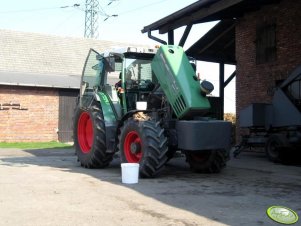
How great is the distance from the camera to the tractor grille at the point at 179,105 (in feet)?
29.1

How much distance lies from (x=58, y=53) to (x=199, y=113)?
18.8 meters

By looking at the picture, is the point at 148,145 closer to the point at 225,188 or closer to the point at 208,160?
the point at 225,188

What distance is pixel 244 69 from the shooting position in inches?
633

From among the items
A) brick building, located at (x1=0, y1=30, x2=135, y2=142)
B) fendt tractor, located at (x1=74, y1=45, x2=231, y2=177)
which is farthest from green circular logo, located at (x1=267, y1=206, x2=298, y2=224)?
brick building, located at (x1=0, y1=30, x2=135, y2=142)

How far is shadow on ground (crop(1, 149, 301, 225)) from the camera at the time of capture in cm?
603

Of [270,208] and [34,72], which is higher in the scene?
[34,72]

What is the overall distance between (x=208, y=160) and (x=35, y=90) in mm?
14396

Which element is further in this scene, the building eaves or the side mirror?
the building eaves

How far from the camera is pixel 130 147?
935cm

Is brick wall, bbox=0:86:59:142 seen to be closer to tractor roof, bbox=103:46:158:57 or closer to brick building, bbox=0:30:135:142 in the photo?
brick building, bbox=0:30:135:142

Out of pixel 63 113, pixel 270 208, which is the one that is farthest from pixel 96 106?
pixel 63 113

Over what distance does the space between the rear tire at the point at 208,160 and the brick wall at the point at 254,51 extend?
5590mm

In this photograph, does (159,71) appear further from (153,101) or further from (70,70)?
(70,70)

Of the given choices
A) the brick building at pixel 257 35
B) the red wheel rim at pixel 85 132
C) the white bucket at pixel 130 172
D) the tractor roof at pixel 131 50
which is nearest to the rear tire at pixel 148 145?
the white bucket at pixel 130 172
